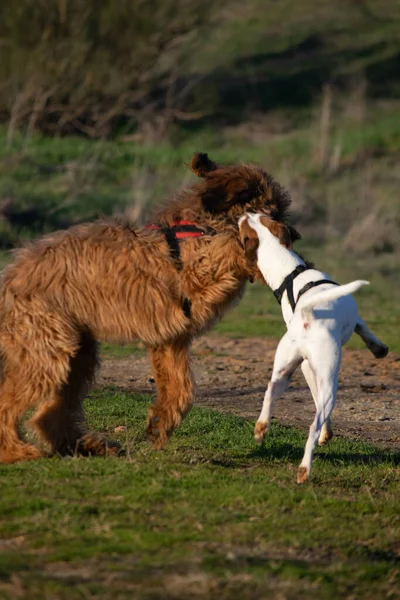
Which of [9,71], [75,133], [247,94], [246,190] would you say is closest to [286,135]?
[247,94]

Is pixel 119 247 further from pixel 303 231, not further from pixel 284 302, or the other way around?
pixel 303 231

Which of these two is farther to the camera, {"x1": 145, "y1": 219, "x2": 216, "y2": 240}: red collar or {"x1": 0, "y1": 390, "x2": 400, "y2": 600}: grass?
{"x1": 145, "y1": 219, "x2": 216, "y2": 240}: red collar

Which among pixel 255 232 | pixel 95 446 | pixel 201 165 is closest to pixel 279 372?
pixel 255 232

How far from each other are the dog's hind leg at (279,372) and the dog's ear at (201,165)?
1.66 metres

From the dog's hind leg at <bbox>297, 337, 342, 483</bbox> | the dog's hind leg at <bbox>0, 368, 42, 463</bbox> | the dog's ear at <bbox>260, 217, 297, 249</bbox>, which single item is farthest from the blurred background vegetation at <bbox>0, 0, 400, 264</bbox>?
the dog's hind leg at <bbox>297, 337, 342, 483</bbox>

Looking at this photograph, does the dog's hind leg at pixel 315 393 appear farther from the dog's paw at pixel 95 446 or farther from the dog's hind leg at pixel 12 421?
the dog's hind leg at pixel 12 421

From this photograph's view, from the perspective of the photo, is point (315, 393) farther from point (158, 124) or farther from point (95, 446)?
point (158, 124)

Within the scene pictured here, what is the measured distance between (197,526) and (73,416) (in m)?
2.14

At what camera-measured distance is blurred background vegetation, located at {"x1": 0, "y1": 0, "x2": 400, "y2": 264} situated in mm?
20391

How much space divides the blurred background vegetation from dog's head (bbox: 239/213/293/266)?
10.6 meters

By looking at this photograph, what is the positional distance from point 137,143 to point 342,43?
9.14 meters

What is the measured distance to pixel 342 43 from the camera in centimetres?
3064

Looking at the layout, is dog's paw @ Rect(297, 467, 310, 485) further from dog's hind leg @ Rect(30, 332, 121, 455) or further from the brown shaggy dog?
dog's hind leg @ Rect(30, 332, 121, 455)

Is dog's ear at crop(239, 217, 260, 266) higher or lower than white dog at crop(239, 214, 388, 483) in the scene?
higher
